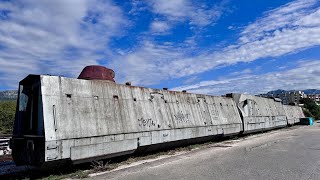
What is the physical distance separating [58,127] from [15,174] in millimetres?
1957

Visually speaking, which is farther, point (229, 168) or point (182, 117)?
point (182, 117)

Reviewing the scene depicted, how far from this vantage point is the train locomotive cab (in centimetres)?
781

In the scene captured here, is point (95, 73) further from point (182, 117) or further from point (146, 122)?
point (182, 117)

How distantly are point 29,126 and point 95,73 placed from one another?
344 cm

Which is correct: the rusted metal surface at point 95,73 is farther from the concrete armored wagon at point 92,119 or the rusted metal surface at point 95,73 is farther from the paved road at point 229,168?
the paved road at point 229,168

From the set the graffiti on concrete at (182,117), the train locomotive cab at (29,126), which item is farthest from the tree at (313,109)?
the train locomotive cab at (29,126)

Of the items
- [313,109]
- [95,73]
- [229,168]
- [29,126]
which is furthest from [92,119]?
[313,109]

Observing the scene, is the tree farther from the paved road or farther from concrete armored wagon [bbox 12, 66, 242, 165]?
concrete armored wagon [bbox 12, 66, 242, 165]

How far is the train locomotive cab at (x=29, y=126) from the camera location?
781 cm

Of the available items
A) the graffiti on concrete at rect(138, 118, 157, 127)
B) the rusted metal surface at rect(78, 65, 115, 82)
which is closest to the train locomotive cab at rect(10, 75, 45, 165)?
the rusted metal surface at rect(78, 65, 115, 82)

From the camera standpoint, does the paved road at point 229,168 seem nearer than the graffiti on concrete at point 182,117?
Yes

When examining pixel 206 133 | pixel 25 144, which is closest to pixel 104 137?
pixel 25 144

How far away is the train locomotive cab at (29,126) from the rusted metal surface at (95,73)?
2.54 metres

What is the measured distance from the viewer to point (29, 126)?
29.3ft
